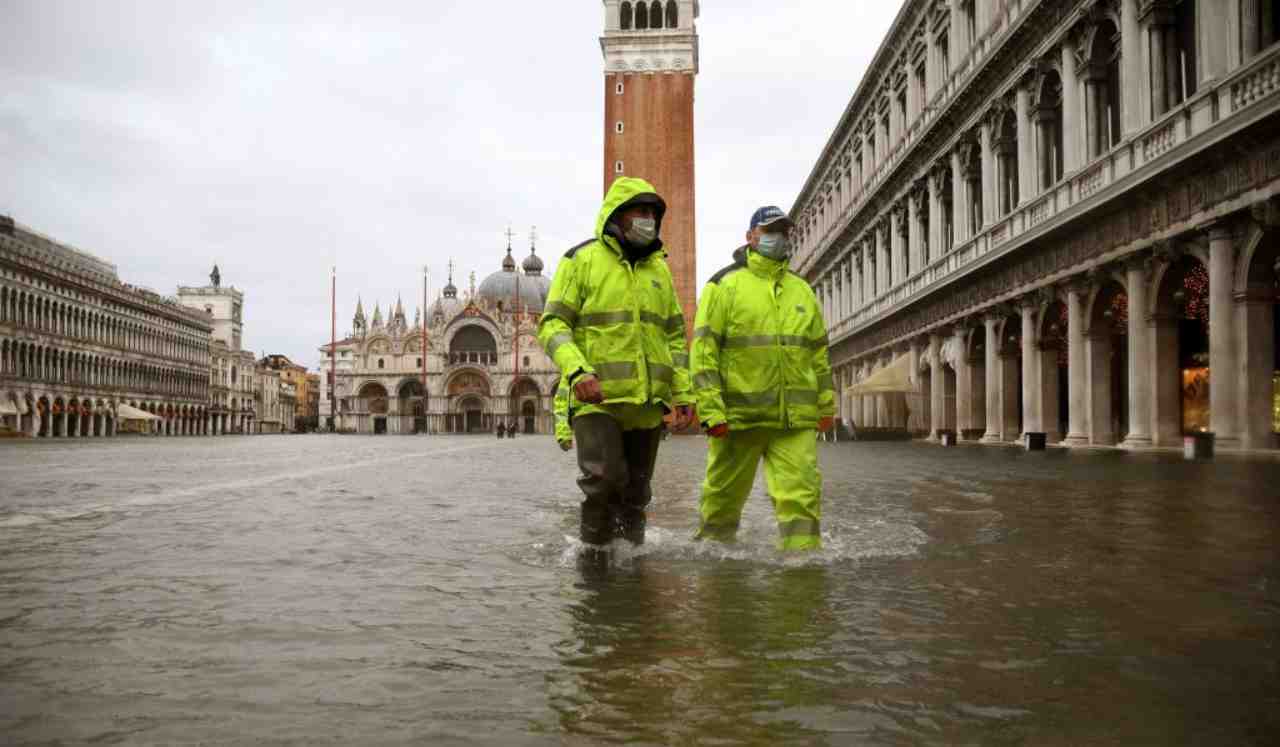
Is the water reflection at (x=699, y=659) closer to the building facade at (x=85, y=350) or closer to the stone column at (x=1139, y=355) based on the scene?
the stone column at (x=1139, y=355)

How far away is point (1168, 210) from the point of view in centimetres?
1647

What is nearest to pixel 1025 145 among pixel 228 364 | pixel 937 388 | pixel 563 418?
pixel 937 388

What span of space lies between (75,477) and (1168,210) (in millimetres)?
15826

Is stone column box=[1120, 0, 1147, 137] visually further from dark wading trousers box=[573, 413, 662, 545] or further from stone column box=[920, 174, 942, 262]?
dark wading trousers box=[573, 413, 662, 545]

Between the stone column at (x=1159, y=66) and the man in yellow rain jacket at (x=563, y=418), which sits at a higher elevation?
the stone column at (x=1159, y=66)

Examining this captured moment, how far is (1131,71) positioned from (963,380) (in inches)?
435

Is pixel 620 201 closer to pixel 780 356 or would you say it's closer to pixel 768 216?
pixel 768 216

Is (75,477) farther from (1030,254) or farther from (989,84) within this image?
(989,84)

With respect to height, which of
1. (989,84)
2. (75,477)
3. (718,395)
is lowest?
(75,477)

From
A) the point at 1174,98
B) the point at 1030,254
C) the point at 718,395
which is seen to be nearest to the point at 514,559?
the point at 718,395

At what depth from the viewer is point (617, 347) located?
5156 mm

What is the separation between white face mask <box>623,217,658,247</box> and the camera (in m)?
5.25

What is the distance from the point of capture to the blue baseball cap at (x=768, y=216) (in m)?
5.56

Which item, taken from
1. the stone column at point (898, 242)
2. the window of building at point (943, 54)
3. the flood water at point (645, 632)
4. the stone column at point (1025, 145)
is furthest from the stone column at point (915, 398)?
the flood water at point (645, 632)
